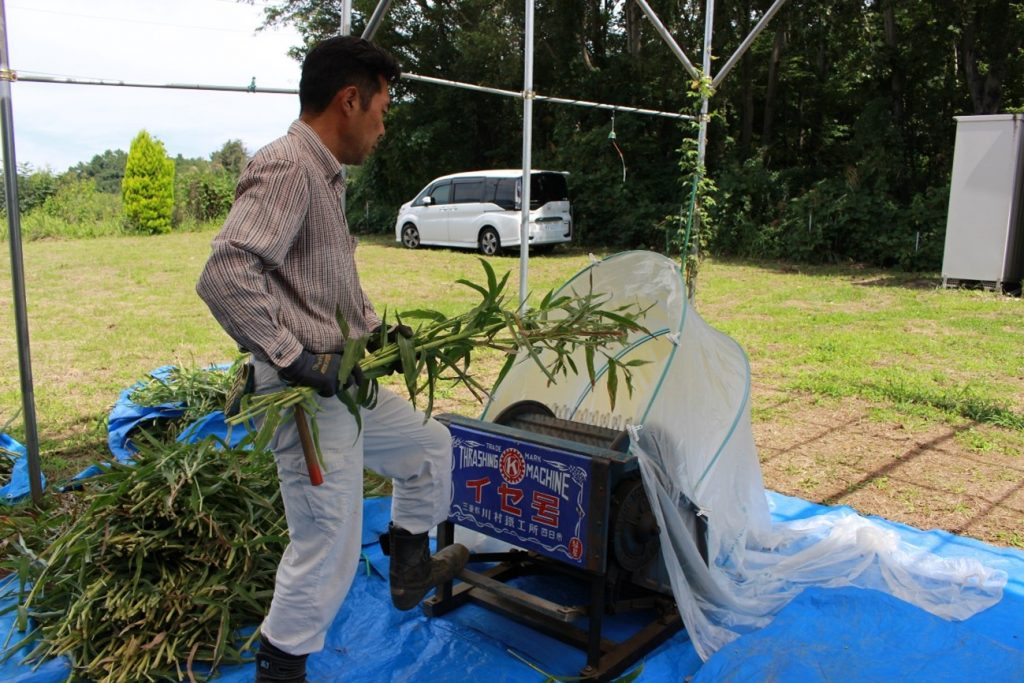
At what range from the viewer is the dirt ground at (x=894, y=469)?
3.67 m

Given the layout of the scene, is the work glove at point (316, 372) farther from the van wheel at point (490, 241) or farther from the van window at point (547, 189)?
the van wheel at point (490, 241)

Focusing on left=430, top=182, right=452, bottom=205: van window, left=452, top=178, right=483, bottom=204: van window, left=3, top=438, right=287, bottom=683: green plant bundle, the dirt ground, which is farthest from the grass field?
left=430, top=182, right=452, bottom=205: van window

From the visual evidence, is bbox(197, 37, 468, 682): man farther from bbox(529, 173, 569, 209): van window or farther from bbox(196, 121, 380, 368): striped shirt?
bbox(529, 173, 569, 209): van window

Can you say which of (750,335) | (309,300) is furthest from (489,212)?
(309,300)

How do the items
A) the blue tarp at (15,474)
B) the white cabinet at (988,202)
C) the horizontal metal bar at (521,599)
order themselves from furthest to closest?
the white cabinet at (988,202)
the blue tarp at (15,474)
the horizontal metal bar at (521,599)

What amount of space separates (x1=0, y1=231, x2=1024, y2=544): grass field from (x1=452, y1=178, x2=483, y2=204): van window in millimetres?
1882

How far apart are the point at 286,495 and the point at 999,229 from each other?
1010cm

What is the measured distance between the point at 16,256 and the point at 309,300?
77.7 inches

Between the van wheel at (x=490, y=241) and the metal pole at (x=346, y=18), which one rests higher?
the metal pole at (x=346, y=18)

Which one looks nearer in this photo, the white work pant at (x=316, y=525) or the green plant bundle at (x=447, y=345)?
the green plant bundle at (x=447, y=345)

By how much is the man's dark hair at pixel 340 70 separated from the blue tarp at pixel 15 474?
7.59 ft

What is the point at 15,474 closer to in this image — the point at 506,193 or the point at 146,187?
the point at 506,193

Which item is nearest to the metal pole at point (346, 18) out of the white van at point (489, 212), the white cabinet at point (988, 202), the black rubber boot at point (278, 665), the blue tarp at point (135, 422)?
the blue tarp at point (135, 422)

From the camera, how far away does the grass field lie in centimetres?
518
